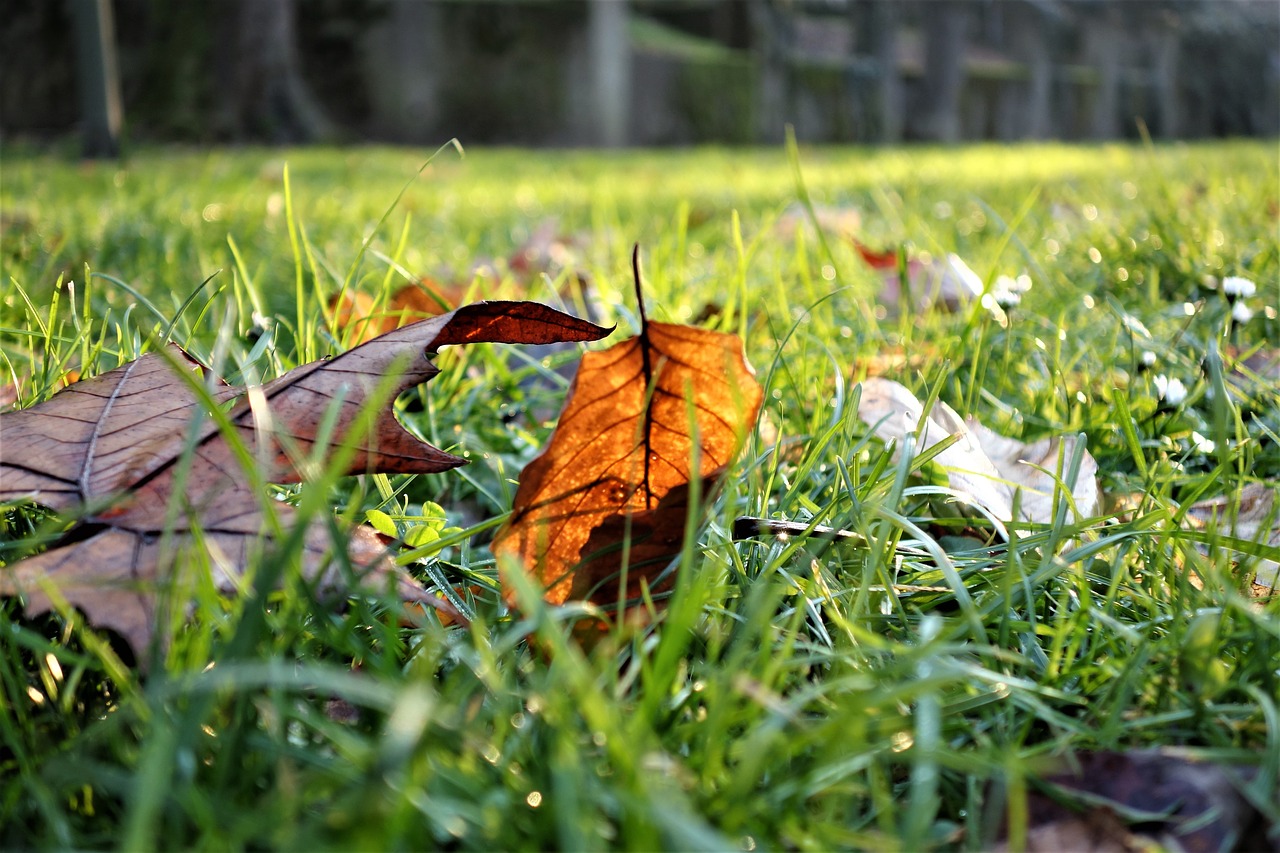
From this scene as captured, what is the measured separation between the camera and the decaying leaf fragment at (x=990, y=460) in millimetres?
817

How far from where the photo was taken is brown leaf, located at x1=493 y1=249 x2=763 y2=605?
63 cm

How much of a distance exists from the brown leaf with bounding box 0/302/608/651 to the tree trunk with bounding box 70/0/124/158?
4.04m

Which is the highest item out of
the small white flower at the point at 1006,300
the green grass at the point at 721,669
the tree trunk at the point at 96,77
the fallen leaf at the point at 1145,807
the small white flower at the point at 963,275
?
the tree trunk at the point at 96,77

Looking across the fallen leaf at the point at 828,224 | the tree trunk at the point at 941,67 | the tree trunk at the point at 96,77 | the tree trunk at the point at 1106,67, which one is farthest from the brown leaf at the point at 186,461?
the tree trunk at the point at 1106,67

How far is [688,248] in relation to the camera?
2.39 metres

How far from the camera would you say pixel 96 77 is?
4.33 metres

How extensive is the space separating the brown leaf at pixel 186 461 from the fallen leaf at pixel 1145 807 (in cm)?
33

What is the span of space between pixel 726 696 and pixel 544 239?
201cm

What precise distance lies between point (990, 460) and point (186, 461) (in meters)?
0.66

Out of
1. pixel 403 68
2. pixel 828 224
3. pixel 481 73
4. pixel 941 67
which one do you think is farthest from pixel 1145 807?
pixel 941 67

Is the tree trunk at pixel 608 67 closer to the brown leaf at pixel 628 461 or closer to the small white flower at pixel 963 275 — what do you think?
the small white flower at pixel 963 275

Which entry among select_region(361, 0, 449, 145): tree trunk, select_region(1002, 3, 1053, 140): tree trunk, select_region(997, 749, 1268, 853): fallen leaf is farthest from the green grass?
select_region(1002, 3, 1053, 140): tree trunk

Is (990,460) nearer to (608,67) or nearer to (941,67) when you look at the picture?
(608,67)

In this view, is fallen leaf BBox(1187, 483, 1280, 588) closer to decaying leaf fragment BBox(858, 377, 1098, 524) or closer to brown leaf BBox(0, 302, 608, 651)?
decaying leaf fragment BBox(858, 377, 1098, 524)
